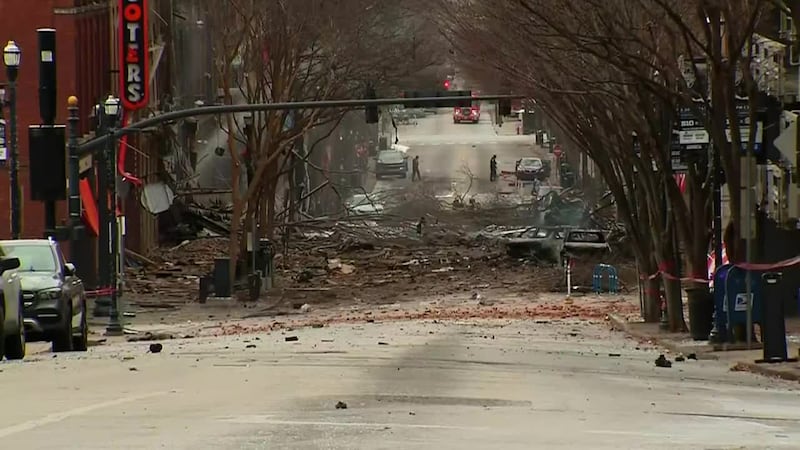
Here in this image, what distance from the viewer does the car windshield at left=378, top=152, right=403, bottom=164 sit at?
91.2 metres

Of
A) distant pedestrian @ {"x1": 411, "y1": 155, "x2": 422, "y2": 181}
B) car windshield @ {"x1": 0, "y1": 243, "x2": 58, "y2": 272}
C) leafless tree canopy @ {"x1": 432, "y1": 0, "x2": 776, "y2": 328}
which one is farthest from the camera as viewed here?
distant pedestrian @ {"x1": 411, "y1": 155, "x2": 422, "y2": 181}

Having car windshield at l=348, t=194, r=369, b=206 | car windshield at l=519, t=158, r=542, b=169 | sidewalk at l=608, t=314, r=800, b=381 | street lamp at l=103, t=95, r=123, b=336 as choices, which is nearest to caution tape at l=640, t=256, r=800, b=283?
sidewalk at l=608, t=314, r=800, b=381

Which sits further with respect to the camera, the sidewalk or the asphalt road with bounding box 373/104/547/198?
the asphalt road with bounding box 373/104/547/198

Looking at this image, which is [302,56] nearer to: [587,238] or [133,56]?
[133,56]

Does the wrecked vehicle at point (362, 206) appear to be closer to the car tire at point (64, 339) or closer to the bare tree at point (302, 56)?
the bare tree at point (302, 56)

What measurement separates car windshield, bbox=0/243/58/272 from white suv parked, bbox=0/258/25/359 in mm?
2750

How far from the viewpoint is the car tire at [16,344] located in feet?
72.7

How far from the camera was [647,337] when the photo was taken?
108ft

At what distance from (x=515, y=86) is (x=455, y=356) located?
19566 millimetres

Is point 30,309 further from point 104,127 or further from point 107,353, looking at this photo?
point 104,127

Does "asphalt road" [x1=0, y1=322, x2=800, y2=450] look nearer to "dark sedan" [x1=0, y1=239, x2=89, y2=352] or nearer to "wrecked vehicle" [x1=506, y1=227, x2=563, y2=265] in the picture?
"dark sedan" [x1=0, y1=239, x2=89, y2=352]

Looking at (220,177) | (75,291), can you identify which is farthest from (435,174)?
(75,291)

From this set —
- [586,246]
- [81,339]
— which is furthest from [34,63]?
[81,339]

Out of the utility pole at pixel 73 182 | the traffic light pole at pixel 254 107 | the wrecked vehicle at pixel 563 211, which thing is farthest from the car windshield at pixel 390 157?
the utility pole at pixel 73 182
